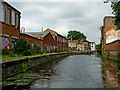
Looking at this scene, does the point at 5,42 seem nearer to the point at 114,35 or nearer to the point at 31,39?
the point at 31,39

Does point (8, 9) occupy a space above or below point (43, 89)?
above

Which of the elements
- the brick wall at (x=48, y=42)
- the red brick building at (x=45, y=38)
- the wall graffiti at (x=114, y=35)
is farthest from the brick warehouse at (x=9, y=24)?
the brick wall at (x=48, y=42)

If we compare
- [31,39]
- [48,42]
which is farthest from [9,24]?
[48,42]

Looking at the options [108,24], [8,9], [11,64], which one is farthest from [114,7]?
[108,24]

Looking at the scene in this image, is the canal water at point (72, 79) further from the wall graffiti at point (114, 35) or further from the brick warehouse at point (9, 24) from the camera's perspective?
the wall graffiti at point (114, 35)

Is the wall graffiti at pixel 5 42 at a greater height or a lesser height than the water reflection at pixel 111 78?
greater

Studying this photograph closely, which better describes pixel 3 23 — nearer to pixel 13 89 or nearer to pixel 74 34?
pixel 13 89

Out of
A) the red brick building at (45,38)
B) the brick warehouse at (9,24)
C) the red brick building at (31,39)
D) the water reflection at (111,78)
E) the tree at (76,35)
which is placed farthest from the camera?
the tree at (76,35)

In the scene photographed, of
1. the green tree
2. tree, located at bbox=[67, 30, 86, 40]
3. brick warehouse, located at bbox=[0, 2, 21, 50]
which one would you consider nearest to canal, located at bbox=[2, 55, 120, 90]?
the green tree

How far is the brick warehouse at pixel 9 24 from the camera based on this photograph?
1632 cm

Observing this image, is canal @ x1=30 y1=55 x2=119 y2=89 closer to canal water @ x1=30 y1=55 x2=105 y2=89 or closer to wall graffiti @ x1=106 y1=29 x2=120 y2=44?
canal water @ x1=30 y1=55 x2=105 y2=89

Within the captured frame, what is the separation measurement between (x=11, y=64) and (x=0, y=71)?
170 centimetres

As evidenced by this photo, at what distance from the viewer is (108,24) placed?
4838 cm

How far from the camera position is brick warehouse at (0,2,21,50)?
16317mm
